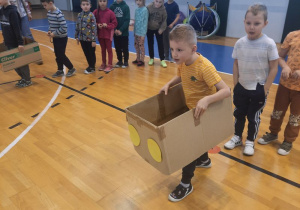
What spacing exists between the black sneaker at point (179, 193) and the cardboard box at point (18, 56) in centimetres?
308

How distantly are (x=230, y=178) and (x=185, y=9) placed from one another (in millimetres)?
7167

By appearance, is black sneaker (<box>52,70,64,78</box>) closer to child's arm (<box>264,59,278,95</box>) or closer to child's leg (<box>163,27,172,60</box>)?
child's leg (<box>163,27,172,60</box>)

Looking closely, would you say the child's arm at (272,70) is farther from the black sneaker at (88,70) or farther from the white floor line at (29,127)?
the black sneaker at (88,70)

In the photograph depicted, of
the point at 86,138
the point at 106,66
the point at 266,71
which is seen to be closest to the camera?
the point at 266,71

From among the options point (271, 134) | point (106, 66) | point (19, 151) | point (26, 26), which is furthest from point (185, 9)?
point (19, 151)

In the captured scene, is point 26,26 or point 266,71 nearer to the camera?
point 266,71

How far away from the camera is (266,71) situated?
7.04 feet

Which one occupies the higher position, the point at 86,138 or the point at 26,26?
the point at 26,26

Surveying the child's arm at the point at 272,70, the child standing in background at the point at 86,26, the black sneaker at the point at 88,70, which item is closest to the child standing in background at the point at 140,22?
the child standing in background at the point at 86,26

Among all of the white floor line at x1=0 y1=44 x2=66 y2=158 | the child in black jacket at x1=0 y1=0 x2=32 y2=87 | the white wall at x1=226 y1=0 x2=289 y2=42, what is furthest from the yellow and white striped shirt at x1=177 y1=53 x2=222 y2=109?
the white wall at x1=226 y1=0 x2=289 y2=42

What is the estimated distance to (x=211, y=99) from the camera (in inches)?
60.9

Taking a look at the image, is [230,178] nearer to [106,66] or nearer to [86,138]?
[86,138]

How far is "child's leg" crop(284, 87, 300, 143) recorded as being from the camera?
90.7 inches

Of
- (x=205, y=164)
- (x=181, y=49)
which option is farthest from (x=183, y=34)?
(x=205, y=164)
